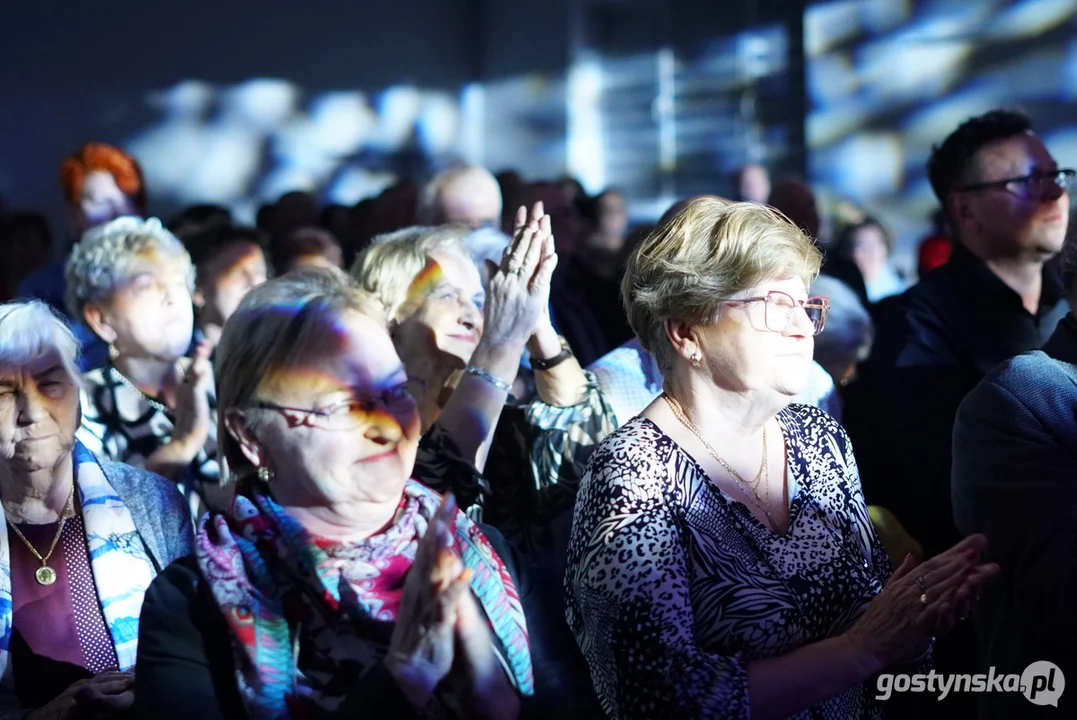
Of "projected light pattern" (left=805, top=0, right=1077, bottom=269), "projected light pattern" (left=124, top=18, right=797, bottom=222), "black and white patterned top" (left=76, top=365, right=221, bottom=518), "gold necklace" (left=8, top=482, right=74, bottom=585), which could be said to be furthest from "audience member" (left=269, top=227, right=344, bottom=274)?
"projected light pattern" (left=805, top=0, right=1077, bottom=269)

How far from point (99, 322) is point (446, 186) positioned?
3.89 feet

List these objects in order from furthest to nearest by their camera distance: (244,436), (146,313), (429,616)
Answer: (146,313), (244,436), (429,616)

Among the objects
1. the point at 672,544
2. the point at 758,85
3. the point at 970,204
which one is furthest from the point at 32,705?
the point at 758,85

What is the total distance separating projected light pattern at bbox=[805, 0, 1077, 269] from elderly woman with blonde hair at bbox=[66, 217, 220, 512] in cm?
540

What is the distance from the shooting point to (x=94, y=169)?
192 inches

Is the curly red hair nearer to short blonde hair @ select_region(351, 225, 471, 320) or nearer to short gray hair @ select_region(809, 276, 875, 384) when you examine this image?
short blonde hair @ select_region(351, 225, 471, 320)

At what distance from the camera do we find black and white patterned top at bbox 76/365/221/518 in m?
3.06

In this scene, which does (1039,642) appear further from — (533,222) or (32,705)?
(32,705)

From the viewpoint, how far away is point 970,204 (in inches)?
130

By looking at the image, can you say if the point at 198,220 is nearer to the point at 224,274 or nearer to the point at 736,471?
the point at 224,274

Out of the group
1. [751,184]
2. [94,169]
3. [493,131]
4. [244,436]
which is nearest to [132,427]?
[244,436]

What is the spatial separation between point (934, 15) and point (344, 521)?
22.2 feet

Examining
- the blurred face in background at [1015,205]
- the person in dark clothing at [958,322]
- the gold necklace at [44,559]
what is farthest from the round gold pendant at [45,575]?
the blurred face in background at [1015,205]

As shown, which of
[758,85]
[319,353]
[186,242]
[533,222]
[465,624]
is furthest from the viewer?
[758,85]
